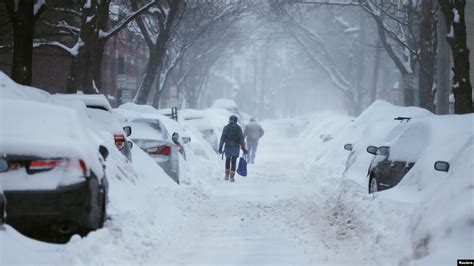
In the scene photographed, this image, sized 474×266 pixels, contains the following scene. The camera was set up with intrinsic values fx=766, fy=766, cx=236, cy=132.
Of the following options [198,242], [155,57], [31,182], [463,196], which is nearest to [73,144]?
[31,182]

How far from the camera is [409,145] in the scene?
11695 millimetres

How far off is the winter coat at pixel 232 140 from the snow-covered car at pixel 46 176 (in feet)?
39.0

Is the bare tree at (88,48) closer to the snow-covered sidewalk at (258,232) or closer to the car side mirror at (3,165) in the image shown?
the snow-covered sidewalk at (258,232)

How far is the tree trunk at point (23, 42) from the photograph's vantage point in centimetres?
1475

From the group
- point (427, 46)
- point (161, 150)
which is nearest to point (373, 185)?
point (161, 150)

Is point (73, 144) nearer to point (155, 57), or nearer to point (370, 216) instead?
point (370, 216)

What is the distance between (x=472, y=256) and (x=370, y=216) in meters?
4.00

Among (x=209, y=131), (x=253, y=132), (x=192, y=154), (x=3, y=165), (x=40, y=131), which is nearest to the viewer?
(x=3, y=165)

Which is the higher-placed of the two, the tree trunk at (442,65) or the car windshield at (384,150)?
the tree trunk at (442,65)

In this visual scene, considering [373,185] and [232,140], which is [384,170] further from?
[232,140]

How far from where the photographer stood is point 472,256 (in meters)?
5.90

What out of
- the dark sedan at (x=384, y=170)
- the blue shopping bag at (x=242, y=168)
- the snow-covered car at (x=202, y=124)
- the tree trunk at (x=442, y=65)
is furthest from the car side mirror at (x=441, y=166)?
the snow-covered car at (x=202, y=124)

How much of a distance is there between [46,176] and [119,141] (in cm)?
552

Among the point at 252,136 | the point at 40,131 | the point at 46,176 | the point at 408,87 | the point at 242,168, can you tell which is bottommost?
the point at 242,168
